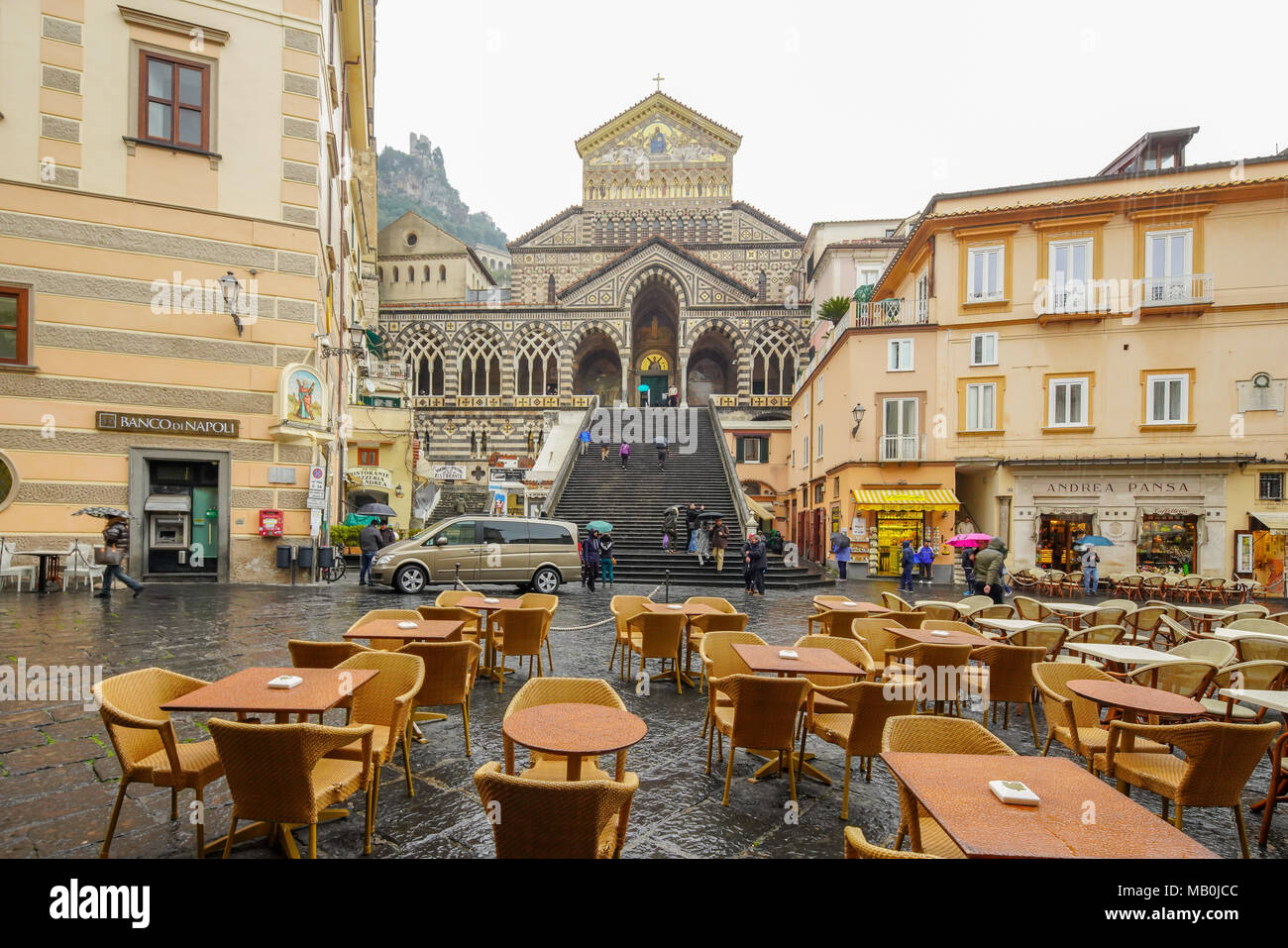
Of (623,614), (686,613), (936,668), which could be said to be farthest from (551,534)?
(936,668)

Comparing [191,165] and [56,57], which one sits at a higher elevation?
[56,57]

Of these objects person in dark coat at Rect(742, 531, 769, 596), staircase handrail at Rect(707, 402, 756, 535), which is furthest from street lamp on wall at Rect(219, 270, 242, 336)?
staircase handrail at Rect(707, 402, 756, 535)

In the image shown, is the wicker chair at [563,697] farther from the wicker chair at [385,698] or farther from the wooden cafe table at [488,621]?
the wooden cafe table at [488,621]

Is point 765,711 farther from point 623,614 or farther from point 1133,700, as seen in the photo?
point 623,614

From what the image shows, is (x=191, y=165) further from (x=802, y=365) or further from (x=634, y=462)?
(x=802, y=365)

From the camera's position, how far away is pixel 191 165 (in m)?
12.6

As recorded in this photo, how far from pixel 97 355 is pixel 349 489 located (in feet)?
39.2

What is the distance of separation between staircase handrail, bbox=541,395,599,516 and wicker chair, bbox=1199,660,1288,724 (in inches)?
666

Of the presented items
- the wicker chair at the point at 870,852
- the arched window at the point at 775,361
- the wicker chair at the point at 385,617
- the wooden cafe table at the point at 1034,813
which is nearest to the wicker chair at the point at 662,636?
the wicker chair at the point at 385,617

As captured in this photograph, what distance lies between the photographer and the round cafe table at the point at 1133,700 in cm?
399

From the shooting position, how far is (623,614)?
747 cm

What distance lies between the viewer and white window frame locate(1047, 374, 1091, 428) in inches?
726
